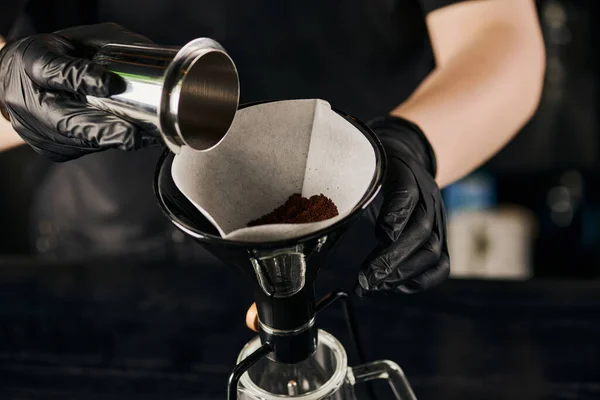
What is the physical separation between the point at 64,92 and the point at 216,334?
16.2 inches

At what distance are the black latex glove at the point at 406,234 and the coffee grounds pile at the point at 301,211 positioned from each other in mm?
94

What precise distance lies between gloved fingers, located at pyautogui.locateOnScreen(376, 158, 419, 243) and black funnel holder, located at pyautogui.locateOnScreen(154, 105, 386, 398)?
11 cm

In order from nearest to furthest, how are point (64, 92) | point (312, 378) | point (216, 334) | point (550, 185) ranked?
point (312, 378)
point (64, 92)
point (216, 334)
point (550, 185)

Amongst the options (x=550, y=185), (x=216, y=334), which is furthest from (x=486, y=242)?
(x=216, y=334)

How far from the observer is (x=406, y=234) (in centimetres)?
69

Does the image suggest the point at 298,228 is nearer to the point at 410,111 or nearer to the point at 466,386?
the point at 466,386

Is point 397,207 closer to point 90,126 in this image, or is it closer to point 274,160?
point 274,160

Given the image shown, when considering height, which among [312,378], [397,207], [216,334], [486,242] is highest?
[397,207]

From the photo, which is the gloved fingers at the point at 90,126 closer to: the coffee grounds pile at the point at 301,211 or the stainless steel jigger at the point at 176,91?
the stainless steel jigger at the point at 176,91

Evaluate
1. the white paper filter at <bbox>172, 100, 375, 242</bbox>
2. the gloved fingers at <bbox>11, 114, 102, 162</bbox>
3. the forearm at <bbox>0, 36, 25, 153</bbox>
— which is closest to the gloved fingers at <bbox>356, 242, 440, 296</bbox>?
the white paper filter at <bbox>172, 100, 375, 242</bbox>

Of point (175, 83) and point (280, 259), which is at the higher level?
point (175, 83)

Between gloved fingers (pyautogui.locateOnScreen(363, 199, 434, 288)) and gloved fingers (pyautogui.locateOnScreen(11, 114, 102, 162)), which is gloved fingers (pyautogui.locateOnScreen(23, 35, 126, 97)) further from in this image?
gloved fingers (pyautogui.locateOnScreen(363, 199, 434, 288))

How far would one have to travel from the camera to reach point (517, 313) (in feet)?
3.14

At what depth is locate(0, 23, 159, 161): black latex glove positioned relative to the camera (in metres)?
0.62
